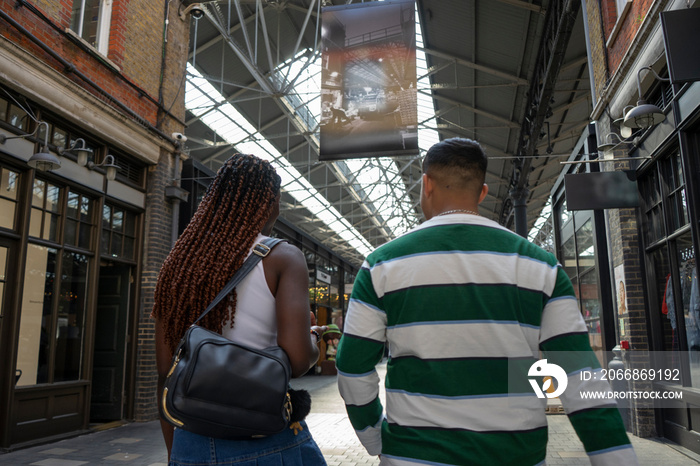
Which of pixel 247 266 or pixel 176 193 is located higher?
pixel 176 193

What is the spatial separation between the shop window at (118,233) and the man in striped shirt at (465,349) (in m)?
7.20

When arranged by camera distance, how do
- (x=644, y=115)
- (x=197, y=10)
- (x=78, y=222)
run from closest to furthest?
(x=644, y=115) → (x=78, y=222) → (x=197, y=10)

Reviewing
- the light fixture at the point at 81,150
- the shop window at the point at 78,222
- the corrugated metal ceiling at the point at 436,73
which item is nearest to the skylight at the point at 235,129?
the corrugated metal ceiling at the point at 436,73

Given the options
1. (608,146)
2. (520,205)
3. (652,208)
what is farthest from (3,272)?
(520,205)

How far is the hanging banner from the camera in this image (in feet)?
22.9

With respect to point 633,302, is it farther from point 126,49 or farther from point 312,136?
point 312,136

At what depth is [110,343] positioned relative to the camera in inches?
328

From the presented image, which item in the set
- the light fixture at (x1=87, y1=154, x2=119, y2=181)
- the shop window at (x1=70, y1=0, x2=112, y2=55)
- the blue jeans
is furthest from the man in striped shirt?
the shop window at (x1=70, y1=0, x2=112, y2=55)

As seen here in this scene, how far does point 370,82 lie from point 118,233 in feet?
14.2

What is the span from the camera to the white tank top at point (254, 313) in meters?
1.66

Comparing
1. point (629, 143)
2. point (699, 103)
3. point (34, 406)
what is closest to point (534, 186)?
point (629, 143)

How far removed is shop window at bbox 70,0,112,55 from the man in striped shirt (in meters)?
7.67

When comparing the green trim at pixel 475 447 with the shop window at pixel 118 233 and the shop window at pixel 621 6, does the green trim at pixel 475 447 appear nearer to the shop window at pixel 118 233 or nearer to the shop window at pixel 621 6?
the shop window at pixel 621 6

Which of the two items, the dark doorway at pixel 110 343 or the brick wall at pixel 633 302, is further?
the dark doorway at pixel 110 343
